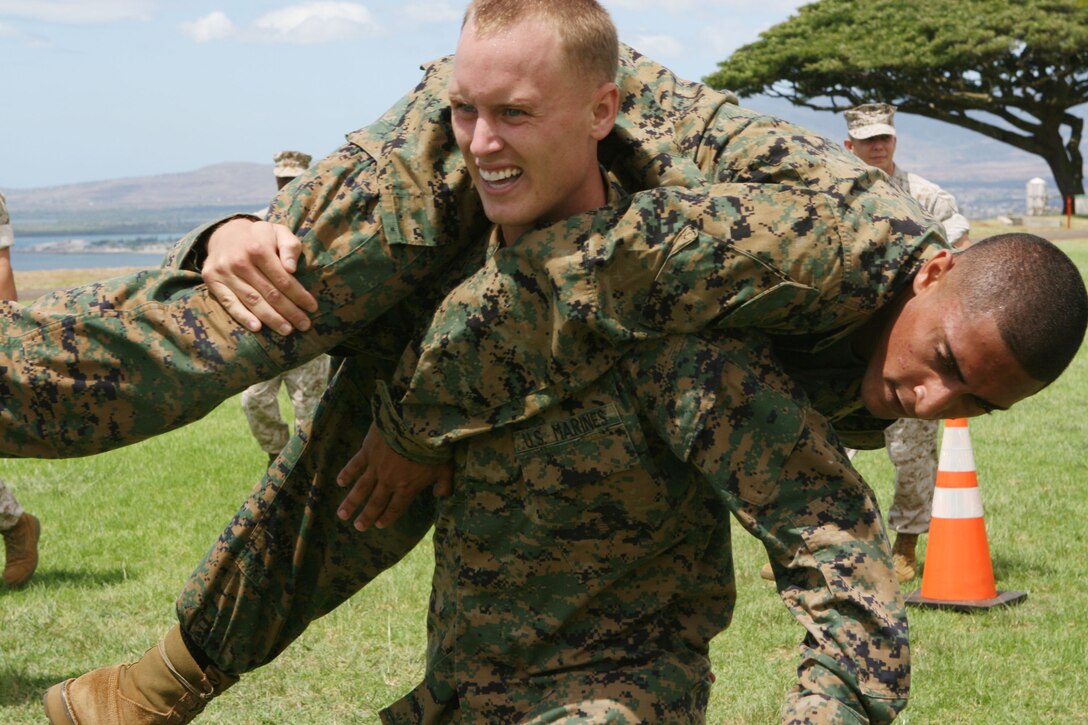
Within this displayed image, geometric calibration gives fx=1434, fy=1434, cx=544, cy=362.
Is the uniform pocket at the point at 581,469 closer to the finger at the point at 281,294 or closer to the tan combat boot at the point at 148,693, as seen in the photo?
the finger at the point at 281,294

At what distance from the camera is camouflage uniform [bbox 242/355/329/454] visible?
1002 centimetres

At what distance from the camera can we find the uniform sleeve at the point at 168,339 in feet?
10.5

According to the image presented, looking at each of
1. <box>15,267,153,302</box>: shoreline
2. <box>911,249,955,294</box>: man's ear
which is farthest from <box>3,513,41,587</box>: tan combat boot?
<box>15,267,153,302</box>: shoreline

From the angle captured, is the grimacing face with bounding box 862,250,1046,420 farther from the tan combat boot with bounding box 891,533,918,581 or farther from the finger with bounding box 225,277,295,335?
the tan combat boot with bounding box 891,533,918,581

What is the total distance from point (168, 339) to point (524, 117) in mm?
951

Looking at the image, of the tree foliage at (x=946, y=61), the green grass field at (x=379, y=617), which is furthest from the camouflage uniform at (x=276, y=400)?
the tree foliage at (x=946, y=61)

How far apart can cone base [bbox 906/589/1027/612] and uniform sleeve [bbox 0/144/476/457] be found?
4545 millimetres

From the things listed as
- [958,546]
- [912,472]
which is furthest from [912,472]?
[958,546]

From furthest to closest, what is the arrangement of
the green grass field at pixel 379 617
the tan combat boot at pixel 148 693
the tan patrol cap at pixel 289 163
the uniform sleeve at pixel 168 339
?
the tan patrol cap at pixel 289 163 → the green grass field at pixel 379 617 → the tan combat boot at pixel 148 693 → the uniform sleeve at pixel 168 339

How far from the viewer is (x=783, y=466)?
307 centimetres

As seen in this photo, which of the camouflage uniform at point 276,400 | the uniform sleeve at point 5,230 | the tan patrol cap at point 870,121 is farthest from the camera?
the camouflage uniform at point 276,400

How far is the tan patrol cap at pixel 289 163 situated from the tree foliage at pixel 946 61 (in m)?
34.2

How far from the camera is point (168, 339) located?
127 inches

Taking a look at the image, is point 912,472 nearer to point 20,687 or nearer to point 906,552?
point 906,552
